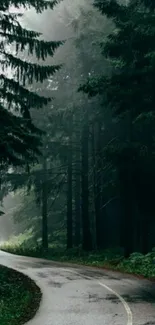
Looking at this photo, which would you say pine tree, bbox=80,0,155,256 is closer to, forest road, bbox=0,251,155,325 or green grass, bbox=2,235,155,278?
green grass, bbox=2,235,155,278

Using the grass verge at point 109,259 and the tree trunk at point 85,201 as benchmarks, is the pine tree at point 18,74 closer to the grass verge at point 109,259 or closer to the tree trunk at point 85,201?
the grass verge at point 109,259

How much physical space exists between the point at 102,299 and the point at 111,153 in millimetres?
10199

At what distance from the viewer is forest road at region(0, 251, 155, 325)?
1170cm

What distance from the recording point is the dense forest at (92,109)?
17.6 metres

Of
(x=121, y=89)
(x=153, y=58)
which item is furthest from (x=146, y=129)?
(x=153, y=58)

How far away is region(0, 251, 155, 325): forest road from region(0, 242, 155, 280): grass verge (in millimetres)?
1094

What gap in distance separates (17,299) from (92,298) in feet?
8.05

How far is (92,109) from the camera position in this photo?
31.8 metres

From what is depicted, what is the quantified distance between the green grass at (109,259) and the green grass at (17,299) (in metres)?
5.55

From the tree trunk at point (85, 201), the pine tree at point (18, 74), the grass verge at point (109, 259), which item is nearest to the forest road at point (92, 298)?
the grass verge at point (109, 259)

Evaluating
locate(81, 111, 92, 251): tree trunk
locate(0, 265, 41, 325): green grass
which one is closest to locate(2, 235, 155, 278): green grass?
locate(81, 111, 92, 251): tree trunk

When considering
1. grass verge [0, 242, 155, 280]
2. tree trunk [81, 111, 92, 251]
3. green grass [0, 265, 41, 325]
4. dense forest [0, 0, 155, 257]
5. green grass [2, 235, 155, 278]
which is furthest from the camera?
tree trunk [81, 111, 92, 251]

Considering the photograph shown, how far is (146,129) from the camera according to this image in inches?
1027

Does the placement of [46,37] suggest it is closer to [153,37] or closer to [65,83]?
[65,83]
